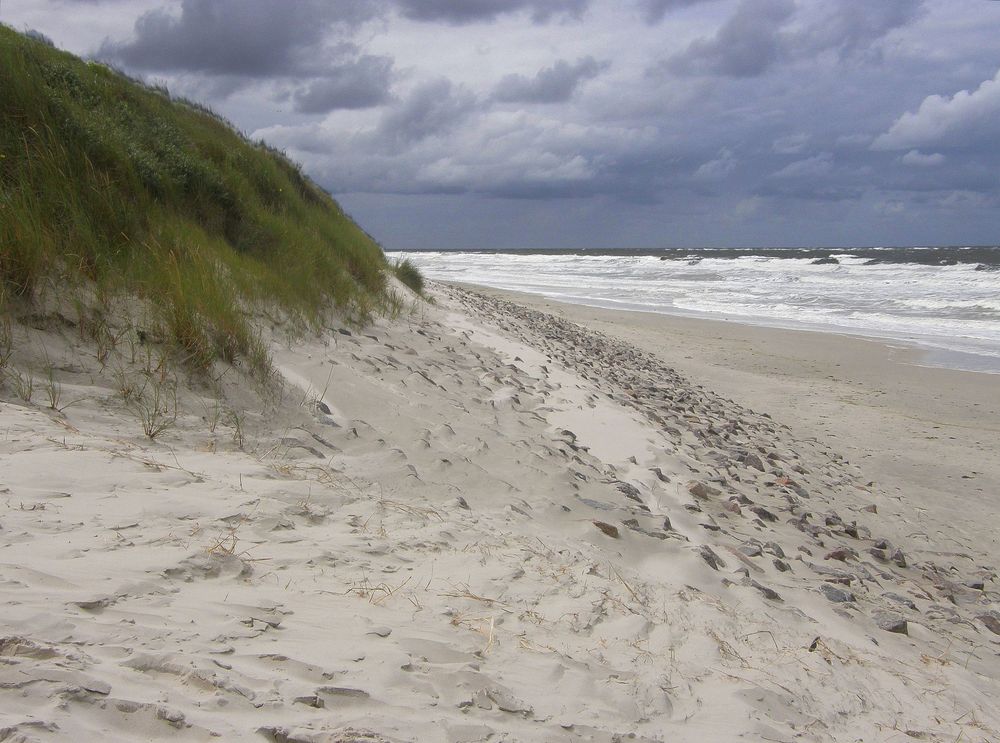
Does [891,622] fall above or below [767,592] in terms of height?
→ below

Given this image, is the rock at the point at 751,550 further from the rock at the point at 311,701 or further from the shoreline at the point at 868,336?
the shoreline at the point at 868,336

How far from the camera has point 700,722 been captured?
7.55 ft

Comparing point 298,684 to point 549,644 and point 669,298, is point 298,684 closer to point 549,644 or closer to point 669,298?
point 549,644

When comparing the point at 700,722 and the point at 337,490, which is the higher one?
the point at 337,490

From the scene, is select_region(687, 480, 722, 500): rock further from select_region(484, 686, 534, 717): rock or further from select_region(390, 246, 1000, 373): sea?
select_region(390, 246, 1000, 373): sea

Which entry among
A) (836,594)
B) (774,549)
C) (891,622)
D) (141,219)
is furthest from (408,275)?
(891,622)

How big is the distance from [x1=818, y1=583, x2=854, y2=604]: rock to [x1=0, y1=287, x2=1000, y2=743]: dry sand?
0.02 metres

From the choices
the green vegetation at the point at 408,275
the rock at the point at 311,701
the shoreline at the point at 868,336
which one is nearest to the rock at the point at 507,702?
the rock at the point at 311,701

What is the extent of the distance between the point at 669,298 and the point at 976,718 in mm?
24096

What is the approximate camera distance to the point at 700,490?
5.07m

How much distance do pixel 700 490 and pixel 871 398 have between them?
6.71 m

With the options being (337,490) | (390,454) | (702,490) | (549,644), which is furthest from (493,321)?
(549,644)

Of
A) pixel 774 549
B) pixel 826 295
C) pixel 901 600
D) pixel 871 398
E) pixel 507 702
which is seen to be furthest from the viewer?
pixel 826 295

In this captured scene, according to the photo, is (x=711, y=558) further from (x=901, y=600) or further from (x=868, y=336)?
(x=868, y=336)
